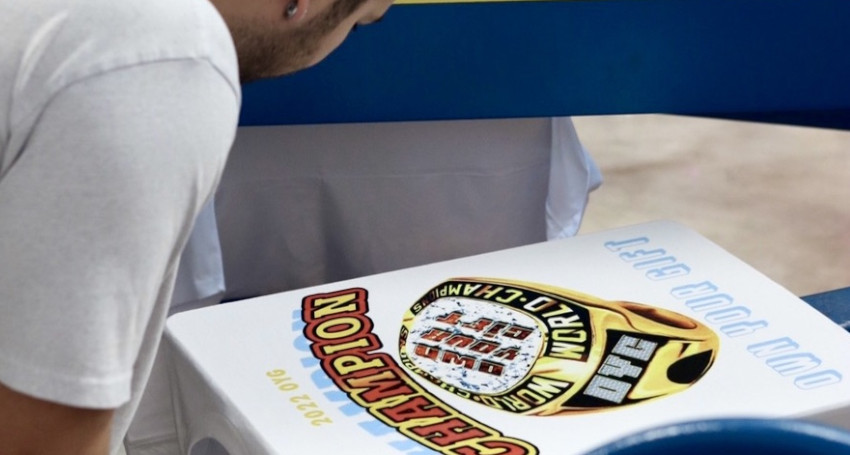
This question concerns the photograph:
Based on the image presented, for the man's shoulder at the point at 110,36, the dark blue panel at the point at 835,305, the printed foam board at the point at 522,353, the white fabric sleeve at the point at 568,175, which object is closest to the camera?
the man's shoulder at the point at 110,36

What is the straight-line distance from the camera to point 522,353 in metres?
1.17

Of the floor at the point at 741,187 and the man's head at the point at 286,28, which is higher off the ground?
the man's head at the point at 286,28

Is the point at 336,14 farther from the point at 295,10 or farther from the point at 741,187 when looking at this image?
the point at 741,187

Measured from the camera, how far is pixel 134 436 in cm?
132

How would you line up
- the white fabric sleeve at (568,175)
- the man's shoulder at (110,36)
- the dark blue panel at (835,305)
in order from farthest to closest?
the white fabric sleeve at (568,175)
the dark blue panel at (835,305)
the man's shoulder at (110,36)

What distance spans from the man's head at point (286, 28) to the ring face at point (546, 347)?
431 mm

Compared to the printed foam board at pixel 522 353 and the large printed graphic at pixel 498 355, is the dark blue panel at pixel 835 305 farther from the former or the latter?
the large printed graphic at pixel 498 355

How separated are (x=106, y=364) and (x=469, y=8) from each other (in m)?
0.83

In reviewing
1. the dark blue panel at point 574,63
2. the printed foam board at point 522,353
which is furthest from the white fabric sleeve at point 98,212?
the dark blue panel at point 574,63

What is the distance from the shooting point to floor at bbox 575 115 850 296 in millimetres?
2717

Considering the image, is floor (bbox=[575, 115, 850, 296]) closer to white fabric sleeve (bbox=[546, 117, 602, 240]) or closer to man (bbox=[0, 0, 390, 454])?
white fabric sleeve (bbox=[546, 117, 602, 240])

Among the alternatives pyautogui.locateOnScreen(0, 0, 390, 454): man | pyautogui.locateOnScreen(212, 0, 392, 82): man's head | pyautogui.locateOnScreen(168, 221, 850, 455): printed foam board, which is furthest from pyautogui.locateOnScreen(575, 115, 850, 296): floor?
pyautogui.locateOnScreen(0, 0, 390, 454): man

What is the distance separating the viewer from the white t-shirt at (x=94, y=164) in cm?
59

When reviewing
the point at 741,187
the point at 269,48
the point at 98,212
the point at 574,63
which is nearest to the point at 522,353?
the point at 574,63
